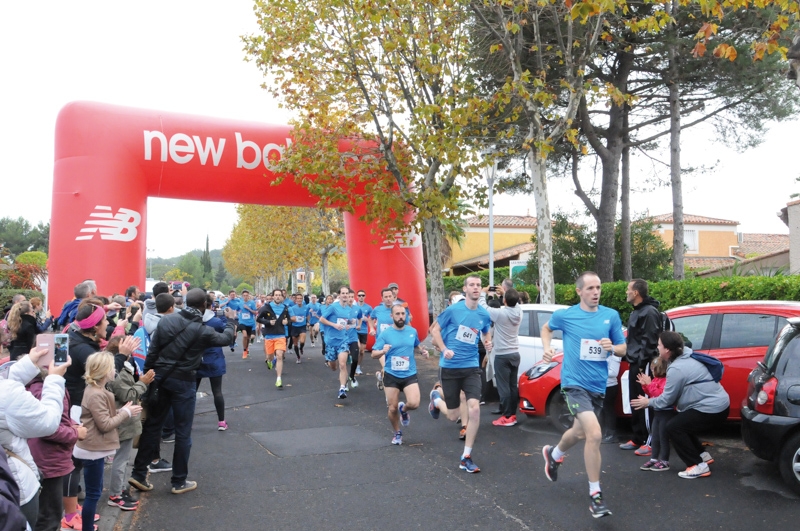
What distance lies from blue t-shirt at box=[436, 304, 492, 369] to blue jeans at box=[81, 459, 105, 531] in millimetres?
3502

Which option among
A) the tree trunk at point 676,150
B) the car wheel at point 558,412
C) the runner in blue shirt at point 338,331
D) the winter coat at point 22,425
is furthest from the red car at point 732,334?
the tree trunk at point 676,150

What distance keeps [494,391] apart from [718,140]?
10907 millimetres

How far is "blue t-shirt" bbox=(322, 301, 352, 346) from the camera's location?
38.6 feet

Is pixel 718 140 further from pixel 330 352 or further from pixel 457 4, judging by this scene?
pixel 330 352

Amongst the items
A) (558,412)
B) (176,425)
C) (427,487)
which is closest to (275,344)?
(558,412)

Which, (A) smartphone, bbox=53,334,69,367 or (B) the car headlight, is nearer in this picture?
(A) smartphone, bbox=53,334,69,367

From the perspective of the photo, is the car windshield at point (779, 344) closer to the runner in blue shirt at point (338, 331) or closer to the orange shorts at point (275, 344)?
the runner in blue shirt at point (338, 331)

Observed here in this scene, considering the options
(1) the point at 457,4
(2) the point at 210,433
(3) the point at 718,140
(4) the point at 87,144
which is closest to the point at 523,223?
(3) the point at 718,140

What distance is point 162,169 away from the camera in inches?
559

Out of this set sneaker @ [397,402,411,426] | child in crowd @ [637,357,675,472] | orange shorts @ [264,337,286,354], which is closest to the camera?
child in crowd @ [637,357,675,472]

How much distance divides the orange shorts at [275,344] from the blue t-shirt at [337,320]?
1.29 meters

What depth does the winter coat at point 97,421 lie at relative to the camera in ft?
16.2

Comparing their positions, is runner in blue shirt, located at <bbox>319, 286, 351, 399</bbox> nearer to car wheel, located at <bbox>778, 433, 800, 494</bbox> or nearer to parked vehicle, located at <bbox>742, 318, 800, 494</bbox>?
parked vehicle, located at <bbox>742, 318, 800, 494</bbox>

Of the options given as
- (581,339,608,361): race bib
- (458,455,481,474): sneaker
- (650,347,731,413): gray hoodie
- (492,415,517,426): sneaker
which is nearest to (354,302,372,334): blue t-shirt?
(492,415,517,426): sneaker
